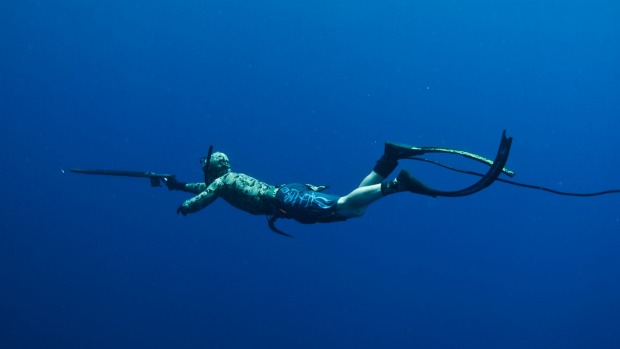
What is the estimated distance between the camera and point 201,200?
5832mm

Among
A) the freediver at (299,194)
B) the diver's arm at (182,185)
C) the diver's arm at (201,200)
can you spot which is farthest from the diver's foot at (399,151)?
the diver's arm at (182,185)

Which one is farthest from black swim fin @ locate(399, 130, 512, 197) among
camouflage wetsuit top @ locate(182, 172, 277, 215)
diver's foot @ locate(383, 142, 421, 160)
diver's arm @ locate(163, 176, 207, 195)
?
diver's arm @ locate(163, 176, 207, 195)

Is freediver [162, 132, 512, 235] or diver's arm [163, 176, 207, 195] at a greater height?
diver's arm [163, 176, 207, 195]

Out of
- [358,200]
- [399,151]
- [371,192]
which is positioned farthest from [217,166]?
[399,151]

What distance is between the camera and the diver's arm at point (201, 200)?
573 cm

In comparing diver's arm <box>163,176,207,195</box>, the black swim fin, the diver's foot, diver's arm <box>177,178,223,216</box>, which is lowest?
the black swim fin

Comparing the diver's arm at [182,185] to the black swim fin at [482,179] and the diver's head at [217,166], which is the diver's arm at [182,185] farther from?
the black swim fin at [482,179]

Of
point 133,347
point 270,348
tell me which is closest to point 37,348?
point 133,347

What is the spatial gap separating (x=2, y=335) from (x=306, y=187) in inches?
892

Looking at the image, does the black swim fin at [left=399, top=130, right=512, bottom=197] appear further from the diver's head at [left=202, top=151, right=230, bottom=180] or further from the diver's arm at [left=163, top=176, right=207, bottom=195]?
the diver's arm at [left=163, top=176, right=207, bottom=195]

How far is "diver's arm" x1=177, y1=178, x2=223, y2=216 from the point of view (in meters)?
5.73

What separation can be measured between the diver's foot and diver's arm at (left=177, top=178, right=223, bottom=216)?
2116 mm

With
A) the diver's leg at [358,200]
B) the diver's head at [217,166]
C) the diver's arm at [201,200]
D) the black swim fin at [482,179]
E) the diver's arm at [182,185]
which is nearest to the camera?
the black swim fin at [482,179]

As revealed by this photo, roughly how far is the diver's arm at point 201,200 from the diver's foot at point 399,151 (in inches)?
83.3
